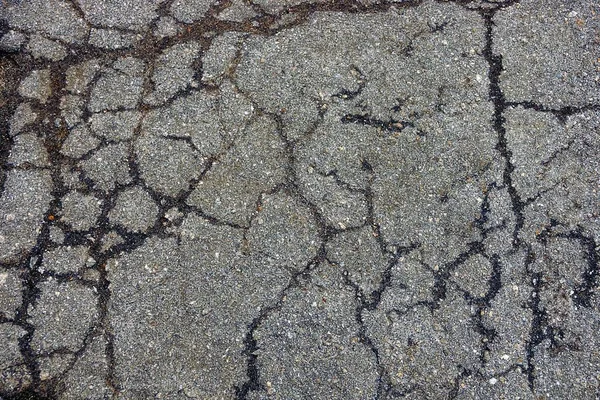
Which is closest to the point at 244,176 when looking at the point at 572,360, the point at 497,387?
the point at 497,387

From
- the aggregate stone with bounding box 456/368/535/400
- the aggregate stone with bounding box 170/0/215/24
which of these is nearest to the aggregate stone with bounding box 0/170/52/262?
the aggregate stone with bounding box 170/0/215/24

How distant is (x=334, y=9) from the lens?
3877 millimetres

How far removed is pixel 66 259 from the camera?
308 cm

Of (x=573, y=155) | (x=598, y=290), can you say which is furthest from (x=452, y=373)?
(x=573, y=155)

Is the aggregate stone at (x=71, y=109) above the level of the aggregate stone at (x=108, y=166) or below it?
above

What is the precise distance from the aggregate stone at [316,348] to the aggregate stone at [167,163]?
0.90 meters

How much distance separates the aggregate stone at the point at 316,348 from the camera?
2.90 m

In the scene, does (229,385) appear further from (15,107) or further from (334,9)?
(334,9)

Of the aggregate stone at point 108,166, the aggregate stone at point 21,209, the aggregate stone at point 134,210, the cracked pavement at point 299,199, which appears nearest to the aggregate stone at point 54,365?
the cracked pavement at point 299,199

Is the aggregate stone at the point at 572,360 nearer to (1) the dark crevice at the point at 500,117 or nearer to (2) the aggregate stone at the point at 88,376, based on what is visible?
(1) the dark crevice at the point at 500,117

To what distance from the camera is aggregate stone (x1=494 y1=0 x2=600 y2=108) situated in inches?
143

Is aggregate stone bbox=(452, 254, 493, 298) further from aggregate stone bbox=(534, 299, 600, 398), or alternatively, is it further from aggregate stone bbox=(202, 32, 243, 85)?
aggregate stone bbox=(202, 32, 243, 85)

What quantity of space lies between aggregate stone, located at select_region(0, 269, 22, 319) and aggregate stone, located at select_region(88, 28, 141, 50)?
1.51m

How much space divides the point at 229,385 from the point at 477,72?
2417 millimetres
